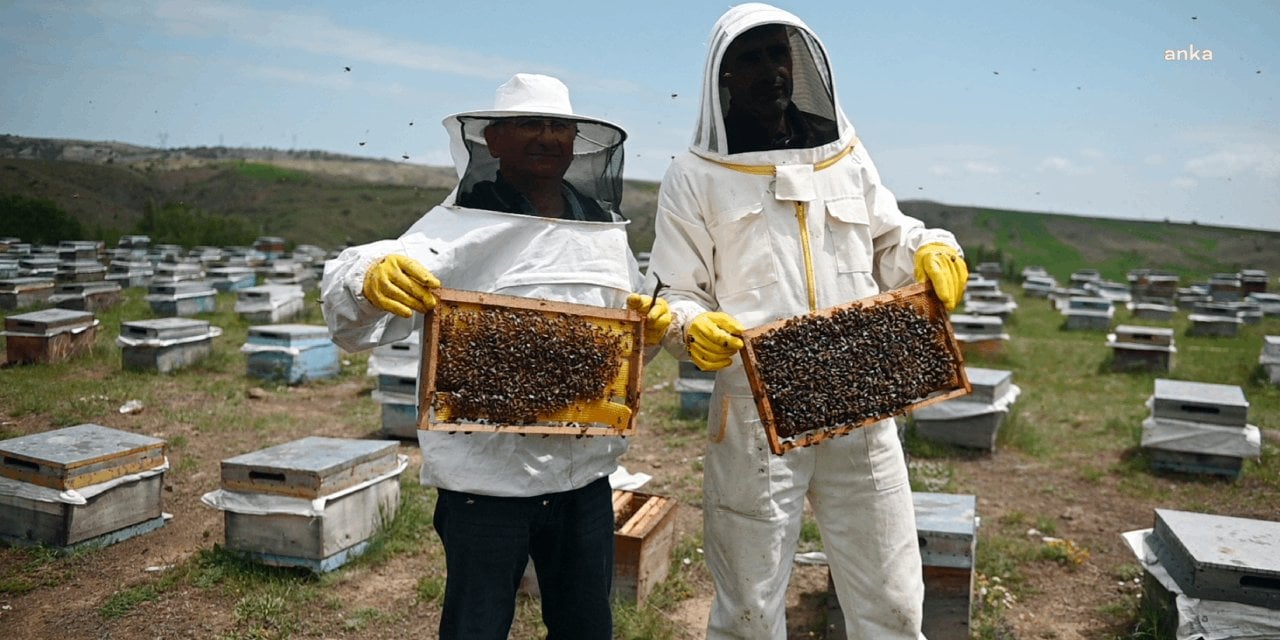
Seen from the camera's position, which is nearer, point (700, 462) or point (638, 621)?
point (638, 621)

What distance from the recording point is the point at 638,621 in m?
4.14

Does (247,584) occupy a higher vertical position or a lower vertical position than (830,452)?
lower

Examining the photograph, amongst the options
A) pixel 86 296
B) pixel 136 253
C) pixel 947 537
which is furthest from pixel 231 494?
pixel 136 253

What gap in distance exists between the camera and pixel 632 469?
7.02 meters

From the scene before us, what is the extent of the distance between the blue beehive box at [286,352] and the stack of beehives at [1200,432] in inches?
350

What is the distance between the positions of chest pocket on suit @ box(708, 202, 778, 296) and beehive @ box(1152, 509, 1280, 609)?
242 cm

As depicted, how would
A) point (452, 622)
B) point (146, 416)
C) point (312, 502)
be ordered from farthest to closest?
point (146, 416), point (312, 502), point (452, 622)

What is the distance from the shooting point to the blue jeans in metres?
2.49

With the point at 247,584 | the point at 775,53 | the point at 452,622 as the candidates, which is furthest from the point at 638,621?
the point at 775,53

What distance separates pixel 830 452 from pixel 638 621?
1.85m

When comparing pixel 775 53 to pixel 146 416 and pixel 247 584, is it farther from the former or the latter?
pixel 146 416

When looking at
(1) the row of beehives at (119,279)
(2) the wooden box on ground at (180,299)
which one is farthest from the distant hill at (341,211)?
(2) the wooden box on ground at (180,299)

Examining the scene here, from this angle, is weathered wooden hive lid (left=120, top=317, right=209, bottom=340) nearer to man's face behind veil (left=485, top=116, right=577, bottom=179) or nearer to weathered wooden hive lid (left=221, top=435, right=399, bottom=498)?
weathered wooden hive lid (left=221, top=435, right=399, bottom=498)

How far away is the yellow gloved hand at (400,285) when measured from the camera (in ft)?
7.78
